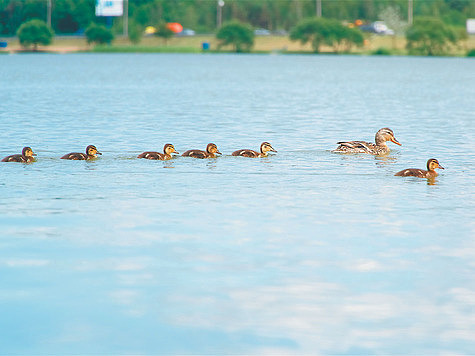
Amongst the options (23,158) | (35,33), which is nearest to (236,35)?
(35,33)

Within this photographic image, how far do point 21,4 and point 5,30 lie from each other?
505 cm

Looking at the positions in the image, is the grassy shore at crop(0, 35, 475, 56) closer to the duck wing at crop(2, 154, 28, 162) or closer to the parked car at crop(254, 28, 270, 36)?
the parked car at crop(254, 28, 270, 36)

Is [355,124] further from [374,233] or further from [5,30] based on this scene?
[5,30]

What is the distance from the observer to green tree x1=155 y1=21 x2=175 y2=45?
154250 mm

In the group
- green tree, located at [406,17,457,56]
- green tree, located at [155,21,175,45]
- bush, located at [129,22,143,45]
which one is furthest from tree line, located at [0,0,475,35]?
green tree, located at [406,17,457,56]

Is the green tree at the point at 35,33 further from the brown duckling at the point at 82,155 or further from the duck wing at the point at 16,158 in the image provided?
the duck wing at the point at 16,158

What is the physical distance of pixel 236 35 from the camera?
15250 cm

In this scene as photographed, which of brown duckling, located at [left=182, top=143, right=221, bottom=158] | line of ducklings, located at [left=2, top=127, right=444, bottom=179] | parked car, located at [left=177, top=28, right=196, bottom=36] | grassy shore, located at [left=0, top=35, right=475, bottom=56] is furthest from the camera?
parked car, located at [left=177, top=28, right=196, bottom=36]

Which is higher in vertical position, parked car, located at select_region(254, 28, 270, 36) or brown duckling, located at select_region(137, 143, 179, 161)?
parked car, located at select_region(254, 28, 270, 36)

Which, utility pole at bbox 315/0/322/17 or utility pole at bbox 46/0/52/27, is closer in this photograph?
utility pole at bbox 46/0/52/27

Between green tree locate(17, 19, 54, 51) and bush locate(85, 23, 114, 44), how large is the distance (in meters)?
6.00

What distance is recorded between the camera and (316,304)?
9.75 metres

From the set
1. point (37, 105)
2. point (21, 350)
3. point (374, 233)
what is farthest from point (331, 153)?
point (37, 105)

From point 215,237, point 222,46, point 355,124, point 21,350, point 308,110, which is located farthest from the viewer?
point 222,46
